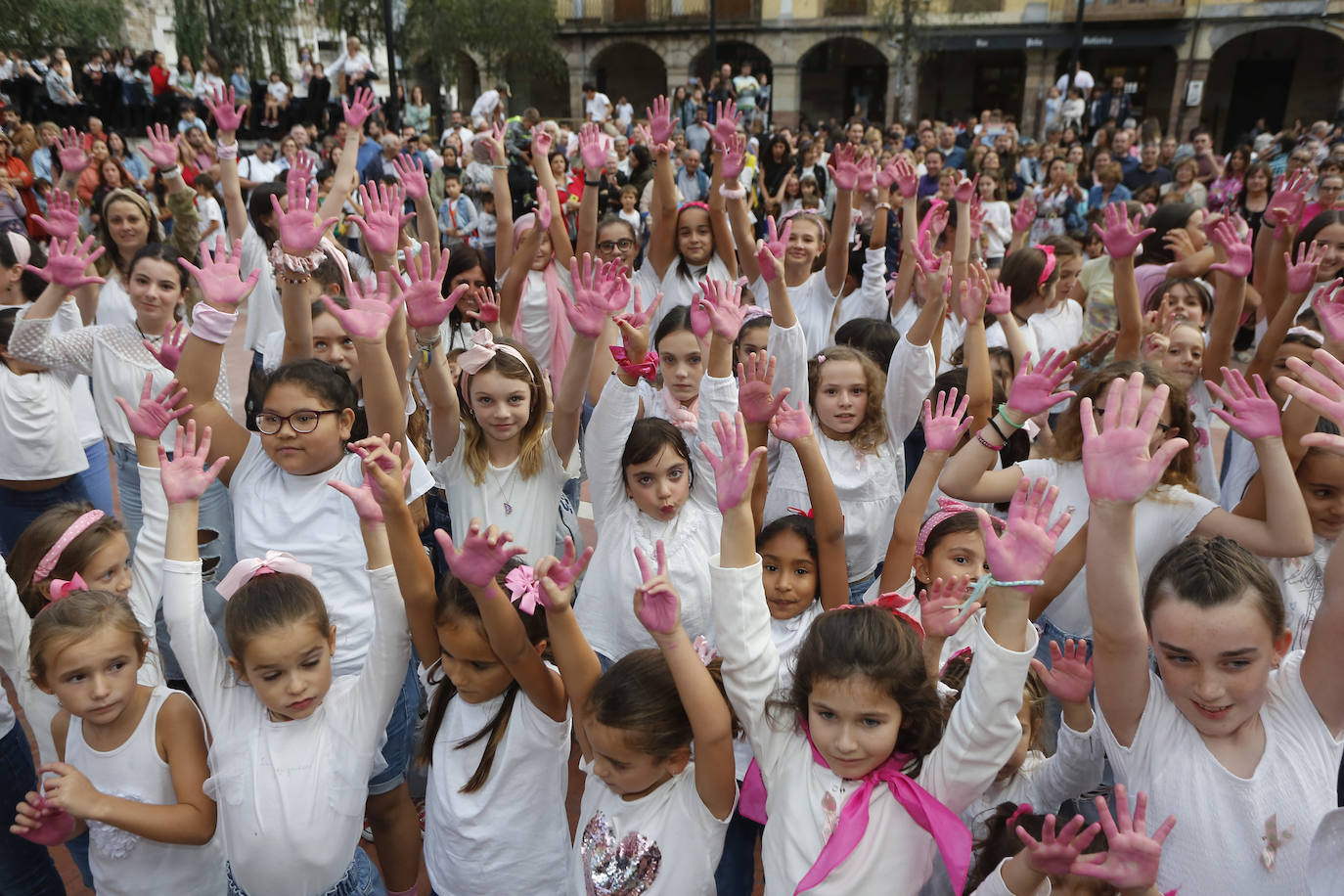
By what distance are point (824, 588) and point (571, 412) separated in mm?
925

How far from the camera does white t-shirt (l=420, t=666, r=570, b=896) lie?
6.72ft

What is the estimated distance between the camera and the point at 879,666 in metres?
1.71

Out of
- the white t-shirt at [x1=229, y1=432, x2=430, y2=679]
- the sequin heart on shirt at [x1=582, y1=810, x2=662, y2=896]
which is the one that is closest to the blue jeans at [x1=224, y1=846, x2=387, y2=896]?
the white t-shirt at [x1=229, y1=432, x2=430, y2=679]

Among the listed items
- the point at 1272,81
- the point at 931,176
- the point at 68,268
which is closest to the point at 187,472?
Answer: the point at 68,268

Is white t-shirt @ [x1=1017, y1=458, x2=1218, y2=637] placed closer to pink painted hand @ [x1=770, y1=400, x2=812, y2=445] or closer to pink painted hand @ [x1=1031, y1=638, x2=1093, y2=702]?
pink painted hand @ [x1=1031, y1=638, x2=1093, y2=702]

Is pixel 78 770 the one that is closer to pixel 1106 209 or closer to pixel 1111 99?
pixel 1106 209

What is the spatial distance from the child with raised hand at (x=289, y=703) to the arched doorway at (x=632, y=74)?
95.5ft

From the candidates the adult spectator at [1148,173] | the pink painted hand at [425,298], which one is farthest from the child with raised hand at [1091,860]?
the adult spectator at [1148,173]

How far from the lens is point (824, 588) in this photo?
2.58 m

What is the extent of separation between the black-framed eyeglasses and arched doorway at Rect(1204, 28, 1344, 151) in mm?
26732

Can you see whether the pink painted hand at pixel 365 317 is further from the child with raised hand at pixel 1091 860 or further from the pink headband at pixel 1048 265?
the pink headband at pixel 1048 265

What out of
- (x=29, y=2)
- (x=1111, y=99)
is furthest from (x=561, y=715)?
(x=29, y=2)

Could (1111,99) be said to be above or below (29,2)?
below

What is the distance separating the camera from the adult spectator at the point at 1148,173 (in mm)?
10363
